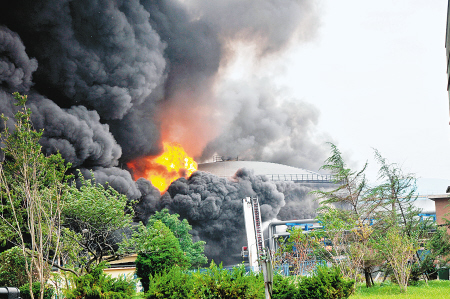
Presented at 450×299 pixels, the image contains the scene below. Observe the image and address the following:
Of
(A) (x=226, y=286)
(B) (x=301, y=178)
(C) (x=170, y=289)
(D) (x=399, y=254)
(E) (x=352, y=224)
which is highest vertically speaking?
(B) (x=301, y=178)

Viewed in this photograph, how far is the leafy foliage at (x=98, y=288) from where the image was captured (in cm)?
882

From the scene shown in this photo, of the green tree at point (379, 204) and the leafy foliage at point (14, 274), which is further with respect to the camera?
the green tree at point (379, 204)

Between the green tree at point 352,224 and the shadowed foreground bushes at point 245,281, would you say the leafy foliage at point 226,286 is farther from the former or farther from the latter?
the green tree at point 352,224

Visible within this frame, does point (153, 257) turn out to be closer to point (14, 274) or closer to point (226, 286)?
point (14, 274)

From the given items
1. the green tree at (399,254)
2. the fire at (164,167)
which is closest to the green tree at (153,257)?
the green tree at (399,254)

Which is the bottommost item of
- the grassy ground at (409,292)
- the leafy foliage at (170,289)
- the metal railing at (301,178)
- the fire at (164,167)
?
the grassy ground at (409,292)

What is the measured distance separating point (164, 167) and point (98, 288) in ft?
120

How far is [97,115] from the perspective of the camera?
113ft

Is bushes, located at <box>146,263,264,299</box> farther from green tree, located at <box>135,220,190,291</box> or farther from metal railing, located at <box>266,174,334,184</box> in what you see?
metal railing, located at <box>266,174,334,184</box>

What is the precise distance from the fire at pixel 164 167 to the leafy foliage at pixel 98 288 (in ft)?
114

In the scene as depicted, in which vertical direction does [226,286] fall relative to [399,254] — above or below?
above

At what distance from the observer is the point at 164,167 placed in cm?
4509

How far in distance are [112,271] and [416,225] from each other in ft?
49.2

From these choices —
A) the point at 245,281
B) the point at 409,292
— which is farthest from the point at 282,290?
the point at 409,292
